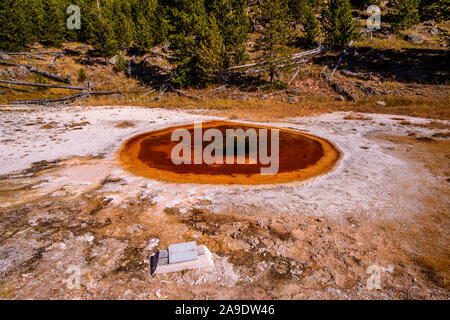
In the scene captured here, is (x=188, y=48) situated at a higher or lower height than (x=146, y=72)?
higher

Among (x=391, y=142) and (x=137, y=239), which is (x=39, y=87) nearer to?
(x=137, y=239)

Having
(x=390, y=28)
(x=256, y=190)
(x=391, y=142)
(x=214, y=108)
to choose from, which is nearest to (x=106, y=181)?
(x=256, y=190)

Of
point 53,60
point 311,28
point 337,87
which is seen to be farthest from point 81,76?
point 337,87

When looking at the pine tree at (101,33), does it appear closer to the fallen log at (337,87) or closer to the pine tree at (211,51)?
the pine tree at (211,51)

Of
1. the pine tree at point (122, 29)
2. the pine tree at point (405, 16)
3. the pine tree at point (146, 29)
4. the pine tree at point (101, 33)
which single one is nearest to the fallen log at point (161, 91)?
the pine tree at point (146, 29)

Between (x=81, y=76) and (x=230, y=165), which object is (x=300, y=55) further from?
(x=81, y=76)
